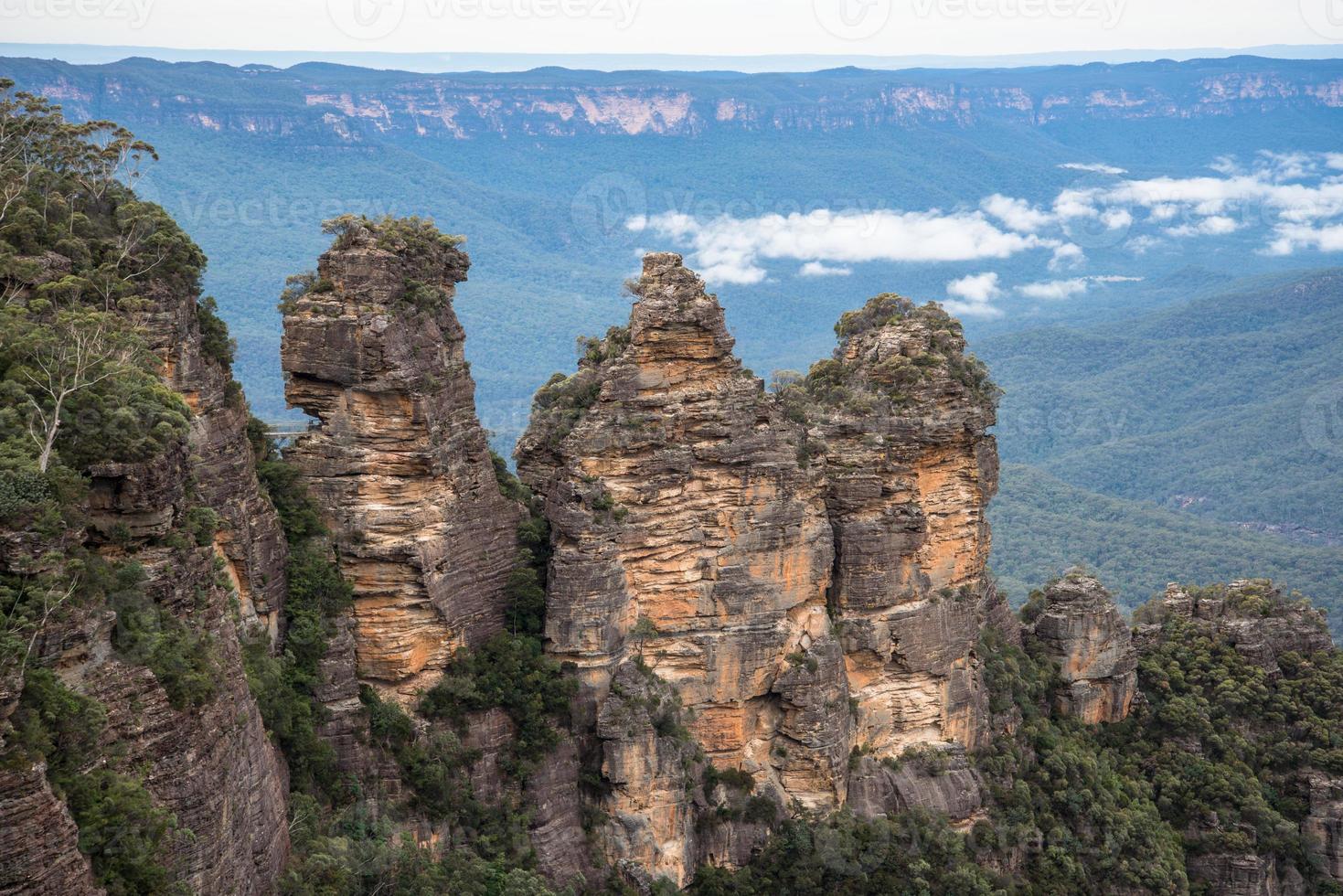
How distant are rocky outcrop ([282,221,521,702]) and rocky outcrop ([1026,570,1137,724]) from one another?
25.8 m

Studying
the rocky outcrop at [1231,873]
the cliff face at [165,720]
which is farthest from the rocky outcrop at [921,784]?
the cliff face at [165,720]

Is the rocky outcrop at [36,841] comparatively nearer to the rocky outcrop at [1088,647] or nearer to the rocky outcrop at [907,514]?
the rocky outcrop at [907,514]

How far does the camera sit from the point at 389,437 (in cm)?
4056

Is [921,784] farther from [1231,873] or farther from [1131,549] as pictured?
[1131,549]

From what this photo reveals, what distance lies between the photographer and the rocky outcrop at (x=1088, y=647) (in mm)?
58031

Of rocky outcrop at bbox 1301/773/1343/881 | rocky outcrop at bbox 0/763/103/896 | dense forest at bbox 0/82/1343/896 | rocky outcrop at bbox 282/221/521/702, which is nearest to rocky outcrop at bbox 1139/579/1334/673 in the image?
dense forest at bbox 0/82/1343/896

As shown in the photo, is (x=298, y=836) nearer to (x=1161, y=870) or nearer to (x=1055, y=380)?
(x=1161, y=870)

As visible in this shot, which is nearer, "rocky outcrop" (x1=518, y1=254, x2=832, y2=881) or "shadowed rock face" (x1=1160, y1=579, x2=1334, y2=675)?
"rocky outcrop" (x1=518, y1=254, x2=832, y2=881)

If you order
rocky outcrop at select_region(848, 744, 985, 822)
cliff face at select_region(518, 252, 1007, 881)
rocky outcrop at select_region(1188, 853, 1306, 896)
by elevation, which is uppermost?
cliff face at select_region(518, 252, 1007, 881)

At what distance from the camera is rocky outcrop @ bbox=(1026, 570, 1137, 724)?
2285 inches

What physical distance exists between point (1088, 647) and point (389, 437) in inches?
1179

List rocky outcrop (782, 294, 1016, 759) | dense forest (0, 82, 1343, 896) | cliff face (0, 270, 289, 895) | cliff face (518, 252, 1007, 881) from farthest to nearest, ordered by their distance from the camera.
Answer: rocky outcrop (782, 294, 1016, 759)
cliff face (518, 252, 1007, 881)
dense forest (0, 82, 1343, 896)
cliff face (0, 270, 289, 895)

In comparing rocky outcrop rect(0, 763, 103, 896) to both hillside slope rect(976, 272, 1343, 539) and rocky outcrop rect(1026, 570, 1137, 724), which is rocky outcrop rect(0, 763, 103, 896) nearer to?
rocky outcrop rect(1026, 570, 1137, 724)


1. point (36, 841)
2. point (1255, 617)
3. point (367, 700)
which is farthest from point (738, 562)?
point (1255, 617)
